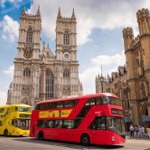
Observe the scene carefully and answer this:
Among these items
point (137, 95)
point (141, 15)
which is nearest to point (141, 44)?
point (141, 15)

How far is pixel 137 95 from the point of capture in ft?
107

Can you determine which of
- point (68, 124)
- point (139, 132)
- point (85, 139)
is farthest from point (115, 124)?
point (139, 132)

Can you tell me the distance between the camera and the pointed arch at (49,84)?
66725 mm

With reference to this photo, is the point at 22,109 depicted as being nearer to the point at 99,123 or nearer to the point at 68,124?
the point at 68,124

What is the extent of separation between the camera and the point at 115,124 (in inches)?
592

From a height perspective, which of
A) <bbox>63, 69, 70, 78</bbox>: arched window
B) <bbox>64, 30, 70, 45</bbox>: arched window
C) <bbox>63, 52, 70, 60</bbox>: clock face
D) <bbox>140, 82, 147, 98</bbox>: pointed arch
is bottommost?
<bbox>140, 82, 147, 98</bbox>: pointed arch

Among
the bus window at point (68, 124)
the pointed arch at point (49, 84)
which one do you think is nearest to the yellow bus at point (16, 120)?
the bus window at point (68, 124)

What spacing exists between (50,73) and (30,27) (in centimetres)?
1868

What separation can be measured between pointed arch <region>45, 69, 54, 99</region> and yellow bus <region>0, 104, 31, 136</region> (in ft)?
138

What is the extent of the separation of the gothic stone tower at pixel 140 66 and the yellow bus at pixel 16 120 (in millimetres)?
16329

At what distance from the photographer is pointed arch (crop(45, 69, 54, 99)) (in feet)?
219

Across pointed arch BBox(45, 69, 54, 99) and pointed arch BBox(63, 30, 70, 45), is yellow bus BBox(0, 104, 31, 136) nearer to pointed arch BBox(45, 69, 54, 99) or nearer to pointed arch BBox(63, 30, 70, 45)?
pointed arch BBox(45, 69, 54, 99)

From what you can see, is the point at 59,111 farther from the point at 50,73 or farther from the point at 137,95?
the point at 50,73

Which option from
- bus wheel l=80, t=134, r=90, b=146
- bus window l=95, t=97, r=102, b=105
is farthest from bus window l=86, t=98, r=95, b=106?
bus wheel l=80, t=134, r=90, b=146
